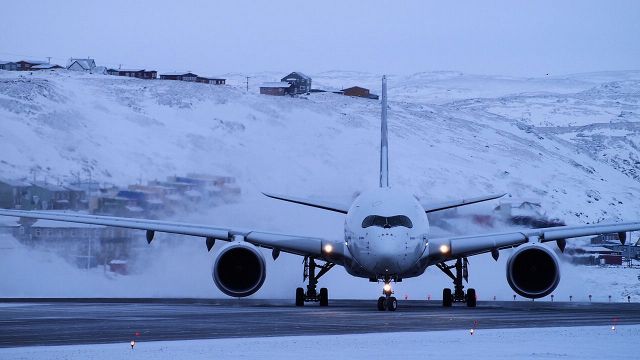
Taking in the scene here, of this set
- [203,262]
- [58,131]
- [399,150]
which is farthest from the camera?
[399,150]

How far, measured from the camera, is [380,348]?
2252 cm

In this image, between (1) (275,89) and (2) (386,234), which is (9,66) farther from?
(2) (386,234)

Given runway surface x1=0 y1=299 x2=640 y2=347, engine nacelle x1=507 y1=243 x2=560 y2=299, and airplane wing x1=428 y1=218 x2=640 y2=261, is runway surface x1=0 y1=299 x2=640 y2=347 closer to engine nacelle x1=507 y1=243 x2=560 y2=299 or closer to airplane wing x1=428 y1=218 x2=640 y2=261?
engine nacelle x1=507 y1=243 x2=560 y2=299

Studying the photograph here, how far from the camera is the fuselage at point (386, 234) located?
131 feet

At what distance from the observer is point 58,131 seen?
112 metres

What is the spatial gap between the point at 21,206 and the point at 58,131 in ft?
107

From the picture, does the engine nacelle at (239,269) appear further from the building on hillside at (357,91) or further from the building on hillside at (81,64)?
the building on hillside at (357,91)

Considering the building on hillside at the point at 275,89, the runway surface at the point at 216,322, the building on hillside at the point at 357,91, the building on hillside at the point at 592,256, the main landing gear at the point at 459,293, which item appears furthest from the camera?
the building on hillside at the point at 357,91

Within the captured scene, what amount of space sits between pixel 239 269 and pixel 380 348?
21655mm

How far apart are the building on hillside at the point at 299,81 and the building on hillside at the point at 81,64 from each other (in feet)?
93.5

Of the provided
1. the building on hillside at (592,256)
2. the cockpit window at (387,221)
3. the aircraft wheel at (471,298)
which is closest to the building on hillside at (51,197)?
the building on hillside at (592,256)

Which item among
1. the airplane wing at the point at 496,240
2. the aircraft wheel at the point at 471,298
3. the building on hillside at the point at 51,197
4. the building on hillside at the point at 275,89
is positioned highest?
the building on hillside at the point at 275,89

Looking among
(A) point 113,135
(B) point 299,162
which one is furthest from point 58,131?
(B) point 299,162

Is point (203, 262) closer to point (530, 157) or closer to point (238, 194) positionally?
point (238, 194)
